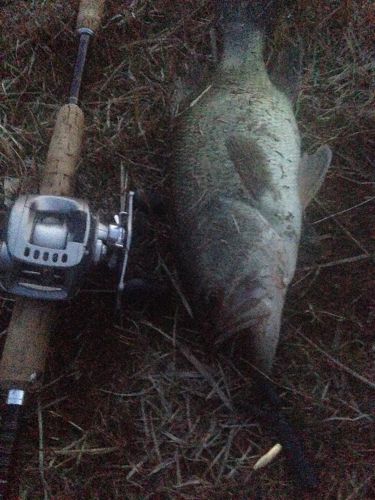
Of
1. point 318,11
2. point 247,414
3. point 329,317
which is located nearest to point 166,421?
point 247,414

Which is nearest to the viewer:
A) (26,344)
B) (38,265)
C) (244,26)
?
(38,265)

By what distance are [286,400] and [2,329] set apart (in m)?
1.50

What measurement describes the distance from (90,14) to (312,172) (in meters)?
1.66

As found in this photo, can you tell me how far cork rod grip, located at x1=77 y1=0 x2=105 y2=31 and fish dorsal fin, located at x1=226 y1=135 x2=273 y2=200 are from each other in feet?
3.98

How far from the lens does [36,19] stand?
12.1ft

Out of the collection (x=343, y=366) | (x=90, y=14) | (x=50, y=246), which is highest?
(x=90, y=14)

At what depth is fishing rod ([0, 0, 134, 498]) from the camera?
2234mm

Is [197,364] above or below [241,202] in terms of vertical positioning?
below

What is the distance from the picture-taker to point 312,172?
2.90m

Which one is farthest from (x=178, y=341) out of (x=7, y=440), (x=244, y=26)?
(x=244, y=26)

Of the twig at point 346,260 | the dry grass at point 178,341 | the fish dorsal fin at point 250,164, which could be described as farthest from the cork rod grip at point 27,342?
the twig at point 346,260

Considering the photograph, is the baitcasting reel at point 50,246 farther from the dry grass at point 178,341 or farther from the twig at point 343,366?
the twig at point 343,366

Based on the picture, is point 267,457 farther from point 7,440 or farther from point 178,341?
point 7,440

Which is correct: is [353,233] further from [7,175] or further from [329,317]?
[7,175]
